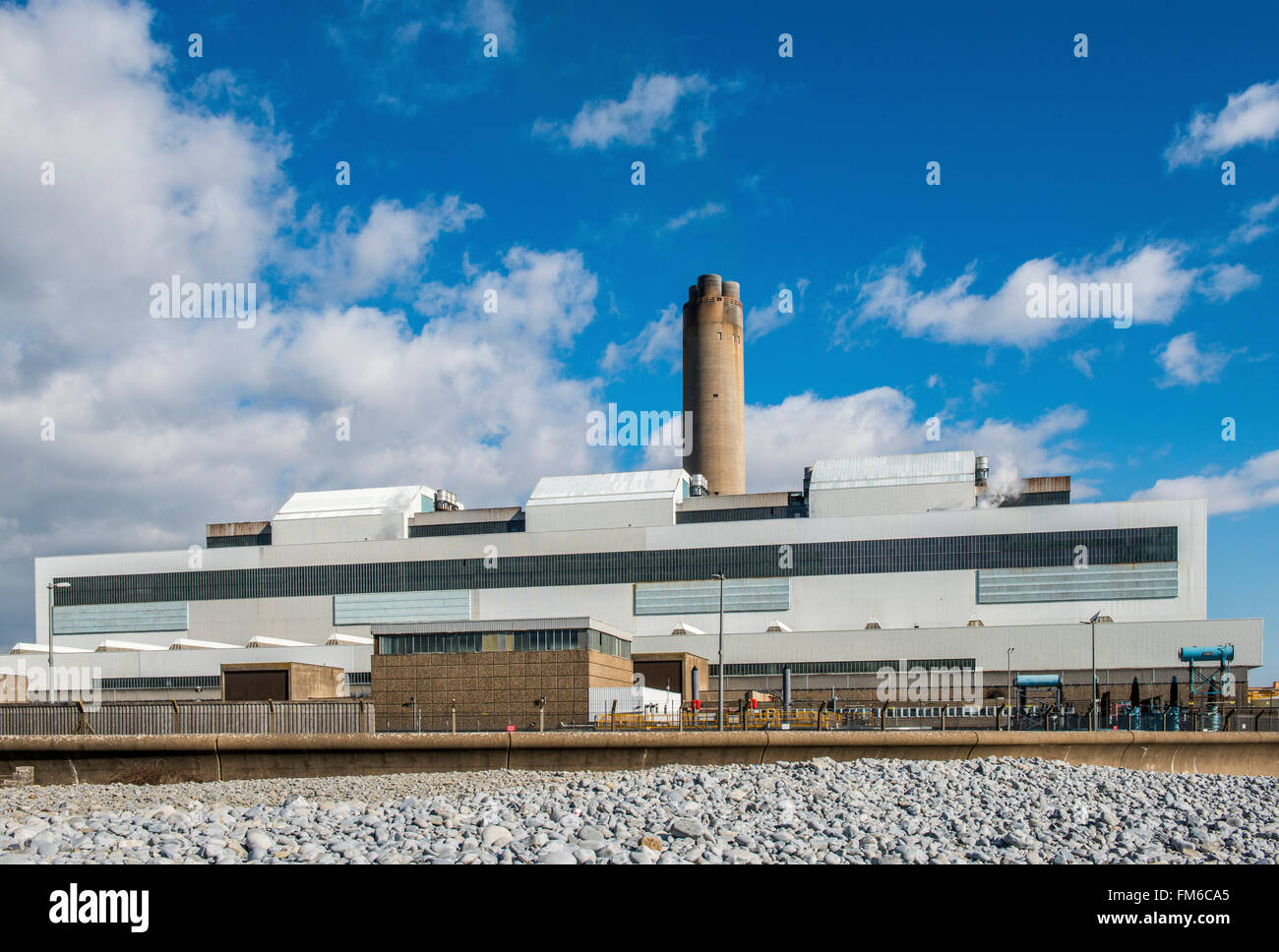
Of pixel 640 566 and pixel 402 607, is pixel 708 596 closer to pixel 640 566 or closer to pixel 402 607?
pixel 640 566

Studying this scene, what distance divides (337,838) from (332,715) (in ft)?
45.7

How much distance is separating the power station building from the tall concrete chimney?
28.8 feet

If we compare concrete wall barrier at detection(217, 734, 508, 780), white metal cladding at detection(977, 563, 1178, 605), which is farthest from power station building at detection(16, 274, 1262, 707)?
concrete wall barrier at detection(217, 734, 508, 780)

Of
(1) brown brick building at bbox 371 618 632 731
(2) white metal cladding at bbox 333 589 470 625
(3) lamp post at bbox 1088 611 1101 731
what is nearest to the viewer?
(3) lamp post at bbox 1088 611 1101 731

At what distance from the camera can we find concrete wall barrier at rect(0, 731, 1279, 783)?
79.5ft

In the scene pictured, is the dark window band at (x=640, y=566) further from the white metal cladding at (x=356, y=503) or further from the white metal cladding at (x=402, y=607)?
the white metal cladding at (x=356, y=503)

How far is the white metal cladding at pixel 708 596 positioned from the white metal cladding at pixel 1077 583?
12361 millimetres

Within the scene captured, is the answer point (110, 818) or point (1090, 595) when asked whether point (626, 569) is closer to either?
point (1090, 595)

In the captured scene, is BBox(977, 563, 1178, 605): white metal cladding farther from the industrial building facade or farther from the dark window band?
the dark window band

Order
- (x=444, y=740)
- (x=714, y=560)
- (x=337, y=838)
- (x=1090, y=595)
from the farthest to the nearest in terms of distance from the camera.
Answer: (x=714, y=560) < (x=1090, y=595) < (x=444, y=740) < (x=337, y=838)

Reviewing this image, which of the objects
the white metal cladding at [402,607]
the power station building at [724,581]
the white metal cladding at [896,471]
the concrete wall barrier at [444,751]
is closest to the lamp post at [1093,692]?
the power station building at [724,581]

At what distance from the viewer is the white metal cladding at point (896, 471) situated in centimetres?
7162
